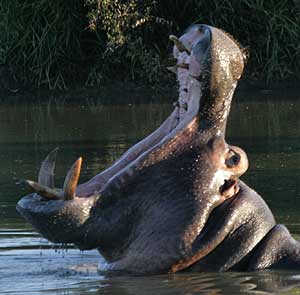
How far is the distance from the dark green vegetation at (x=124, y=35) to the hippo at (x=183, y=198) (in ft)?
46.0

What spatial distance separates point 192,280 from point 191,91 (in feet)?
2.46

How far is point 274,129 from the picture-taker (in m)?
13.0

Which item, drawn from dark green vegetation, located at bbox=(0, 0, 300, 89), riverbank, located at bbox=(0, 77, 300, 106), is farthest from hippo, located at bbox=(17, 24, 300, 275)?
dark green vegetation, located at bbox=(0, 0, 300, 89)

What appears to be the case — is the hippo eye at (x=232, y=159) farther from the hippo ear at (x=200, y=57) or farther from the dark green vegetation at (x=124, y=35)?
the dark green vegetation at (x=124, y=35)

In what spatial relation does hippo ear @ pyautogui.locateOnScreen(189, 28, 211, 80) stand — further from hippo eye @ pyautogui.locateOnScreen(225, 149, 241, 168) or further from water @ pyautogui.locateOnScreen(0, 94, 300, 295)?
water @ pyautogui.locateOnScreen(0, 94, 300, 295)

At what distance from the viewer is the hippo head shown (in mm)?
4590

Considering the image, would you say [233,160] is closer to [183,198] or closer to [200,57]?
[183,198]

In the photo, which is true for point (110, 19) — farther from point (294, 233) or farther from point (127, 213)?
point (127, 213)

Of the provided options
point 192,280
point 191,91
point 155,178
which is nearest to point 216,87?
point 191,91

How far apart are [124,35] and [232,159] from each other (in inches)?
566

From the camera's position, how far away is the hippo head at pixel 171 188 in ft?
15.1

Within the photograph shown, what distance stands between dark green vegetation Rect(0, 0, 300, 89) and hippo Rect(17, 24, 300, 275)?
46.0 ft

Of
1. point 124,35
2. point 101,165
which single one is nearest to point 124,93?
point 124,35

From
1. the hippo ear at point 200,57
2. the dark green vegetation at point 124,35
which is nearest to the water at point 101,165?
the hippo ear at point 200,57
